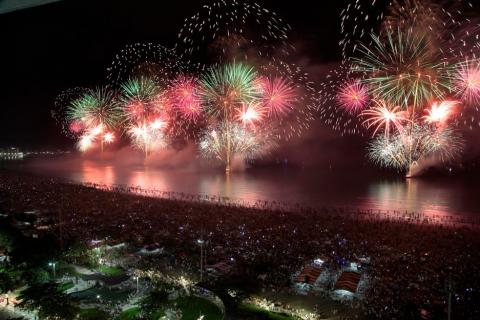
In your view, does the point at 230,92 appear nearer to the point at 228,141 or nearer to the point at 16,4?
the point at 228,141

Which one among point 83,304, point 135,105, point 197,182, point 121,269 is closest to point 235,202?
point 197,182

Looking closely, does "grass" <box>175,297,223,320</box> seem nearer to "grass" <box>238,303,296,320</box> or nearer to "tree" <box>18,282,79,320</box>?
"grass" <box>238,303,296,320</box>

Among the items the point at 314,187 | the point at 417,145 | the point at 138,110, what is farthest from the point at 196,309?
the point at 138,110

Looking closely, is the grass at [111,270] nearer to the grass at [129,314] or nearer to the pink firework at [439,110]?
the grass at [129,314]

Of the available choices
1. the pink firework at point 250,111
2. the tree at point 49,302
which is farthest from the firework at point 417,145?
the tree at point 49,302

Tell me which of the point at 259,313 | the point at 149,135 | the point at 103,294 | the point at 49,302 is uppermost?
the point at 149,135

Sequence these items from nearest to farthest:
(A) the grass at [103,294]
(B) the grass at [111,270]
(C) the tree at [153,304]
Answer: (C) the tree at [153,304]
(A) the grass at [103,294]
(B) the grass at [111,270]

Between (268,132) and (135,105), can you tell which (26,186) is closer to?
(135,105)
